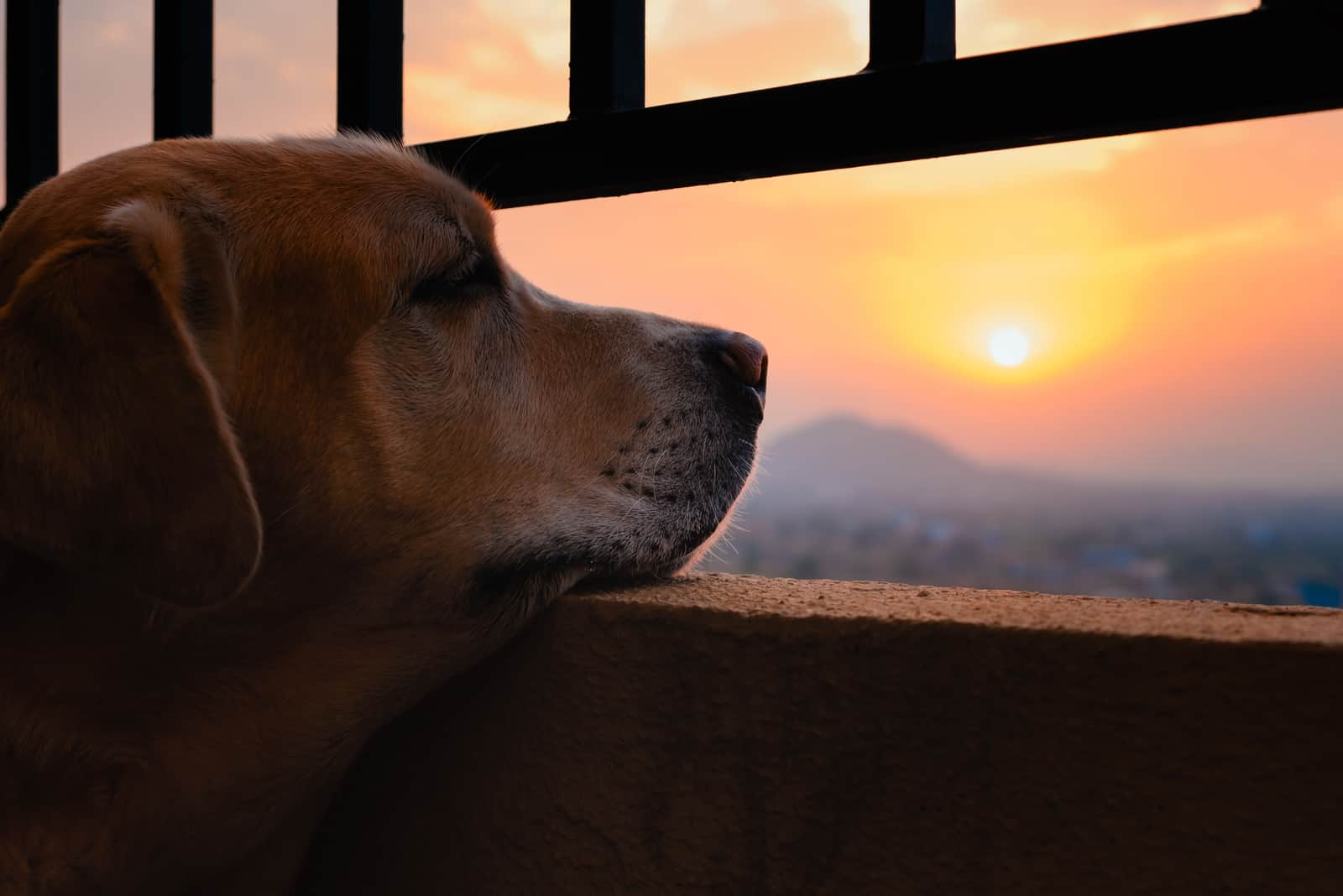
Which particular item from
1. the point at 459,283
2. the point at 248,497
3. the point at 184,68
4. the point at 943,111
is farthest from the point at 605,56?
the point at 184,68

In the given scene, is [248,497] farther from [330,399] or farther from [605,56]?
[605,56]

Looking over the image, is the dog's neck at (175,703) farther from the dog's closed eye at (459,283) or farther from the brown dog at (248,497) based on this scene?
the dog's closed eye at (459,283)

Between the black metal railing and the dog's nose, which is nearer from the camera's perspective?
the black metal railing

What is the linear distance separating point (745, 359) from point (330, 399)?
696 mm

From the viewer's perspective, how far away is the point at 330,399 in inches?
51.3

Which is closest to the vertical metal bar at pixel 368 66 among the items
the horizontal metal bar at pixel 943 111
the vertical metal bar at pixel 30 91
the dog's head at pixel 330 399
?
the horizontal metal bar at pixel 943 111

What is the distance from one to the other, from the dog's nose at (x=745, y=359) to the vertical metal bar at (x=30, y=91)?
2497 millimetres

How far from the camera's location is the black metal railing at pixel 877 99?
1.23 meters

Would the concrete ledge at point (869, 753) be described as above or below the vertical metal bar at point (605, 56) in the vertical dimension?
below

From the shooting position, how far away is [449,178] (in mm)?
1631

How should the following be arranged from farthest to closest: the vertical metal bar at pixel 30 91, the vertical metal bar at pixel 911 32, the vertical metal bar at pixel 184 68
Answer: the vertical metal bar at pixel 30 91 → the vertical metal bar at pixel 184 68 → the vertical metal bar at pixel 911 32

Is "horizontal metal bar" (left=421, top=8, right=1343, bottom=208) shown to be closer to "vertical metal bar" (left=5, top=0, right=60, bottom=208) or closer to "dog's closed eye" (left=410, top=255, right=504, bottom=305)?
"dog's closed eye" (left=410, top=255, right=504, bottom=305)

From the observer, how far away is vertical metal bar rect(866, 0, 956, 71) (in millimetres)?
1438

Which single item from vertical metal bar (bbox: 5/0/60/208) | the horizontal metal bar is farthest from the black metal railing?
vertical metal bar (bbox: 5/0/60/208)
